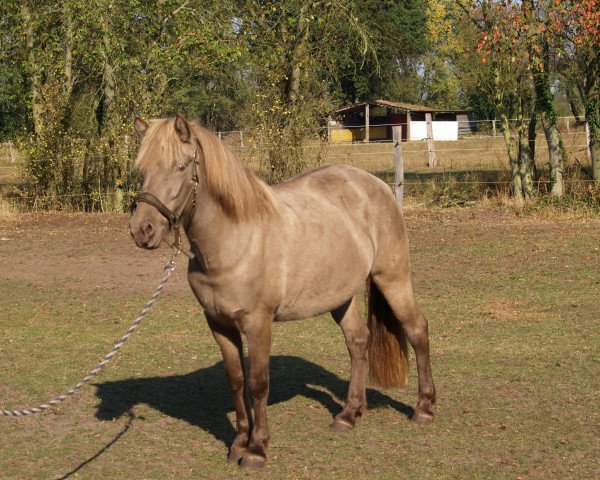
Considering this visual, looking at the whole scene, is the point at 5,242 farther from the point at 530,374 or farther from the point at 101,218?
the point at 530,374

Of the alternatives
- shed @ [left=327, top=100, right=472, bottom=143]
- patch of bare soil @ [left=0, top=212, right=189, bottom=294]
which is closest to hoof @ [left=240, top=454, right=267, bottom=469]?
patch of bare soil @ [left=0, top=212, right=189, bottom=294]

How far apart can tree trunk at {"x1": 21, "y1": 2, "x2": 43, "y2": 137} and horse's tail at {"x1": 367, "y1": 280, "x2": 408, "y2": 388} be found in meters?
14.4

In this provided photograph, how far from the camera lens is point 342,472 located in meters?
4.94

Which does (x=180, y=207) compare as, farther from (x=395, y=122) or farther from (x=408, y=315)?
(x=395, y=122)

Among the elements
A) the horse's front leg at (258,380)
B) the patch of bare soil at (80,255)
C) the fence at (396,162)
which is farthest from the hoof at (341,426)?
the fence at (396,162)

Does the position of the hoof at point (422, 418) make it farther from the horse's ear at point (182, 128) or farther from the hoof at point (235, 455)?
the horse's ear at point (182, 128)

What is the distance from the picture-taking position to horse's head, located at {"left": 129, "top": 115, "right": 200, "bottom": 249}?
4.55m

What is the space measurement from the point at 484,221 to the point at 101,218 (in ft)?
25.5

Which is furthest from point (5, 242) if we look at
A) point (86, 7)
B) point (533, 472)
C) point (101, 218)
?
point (533, 472)

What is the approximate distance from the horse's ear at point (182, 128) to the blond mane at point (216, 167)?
0.02m

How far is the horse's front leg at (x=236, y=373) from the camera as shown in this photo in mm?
5160

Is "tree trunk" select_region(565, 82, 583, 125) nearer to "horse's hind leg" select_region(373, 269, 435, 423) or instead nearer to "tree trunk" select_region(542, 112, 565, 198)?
"tree trunk" select_region(542, 112, 565, 198)

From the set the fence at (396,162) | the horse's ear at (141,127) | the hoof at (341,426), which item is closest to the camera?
the horse's ear at (141,127)

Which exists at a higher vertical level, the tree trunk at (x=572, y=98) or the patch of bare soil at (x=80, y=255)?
the tree trunk at (x=572, y=98)
